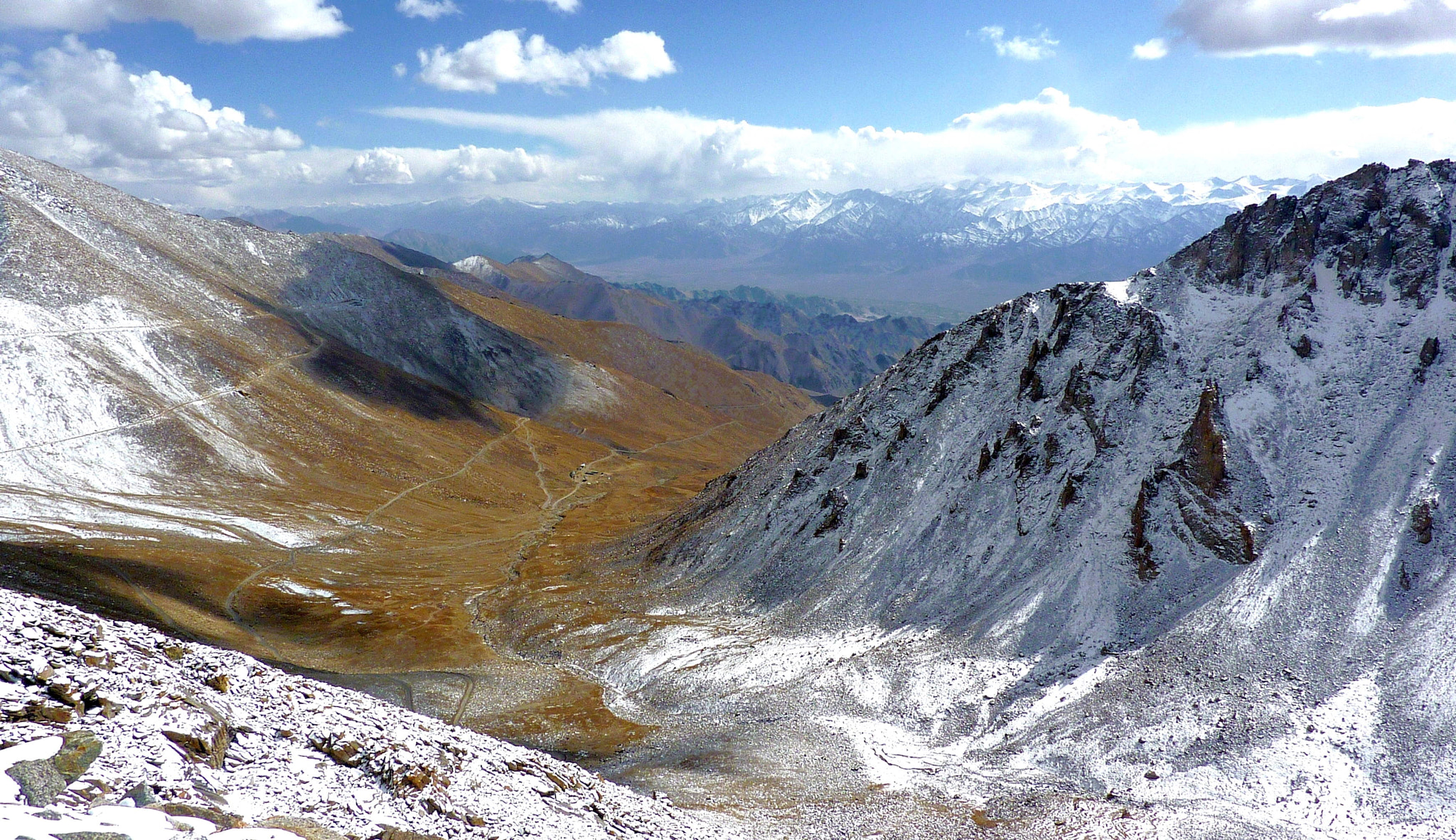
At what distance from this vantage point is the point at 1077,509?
6600cm

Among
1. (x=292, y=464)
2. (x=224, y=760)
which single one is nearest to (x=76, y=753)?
(x=224, y=760)

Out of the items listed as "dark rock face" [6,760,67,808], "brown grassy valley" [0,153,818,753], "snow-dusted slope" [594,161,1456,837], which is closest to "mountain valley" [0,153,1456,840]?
"snow-dusted slope" [594,161,1456,837]

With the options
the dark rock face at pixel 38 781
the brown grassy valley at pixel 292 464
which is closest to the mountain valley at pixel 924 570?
the brown grassy valley at pixel 292 464

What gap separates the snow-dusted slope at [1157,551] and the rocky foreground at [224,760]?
86.3ft

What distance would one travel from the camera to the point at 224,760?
25500mm

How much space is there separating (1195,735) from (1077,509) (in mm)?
24089

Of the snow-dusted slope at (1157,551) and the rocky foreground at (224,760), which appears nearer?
the rocky foreground at (224,760)

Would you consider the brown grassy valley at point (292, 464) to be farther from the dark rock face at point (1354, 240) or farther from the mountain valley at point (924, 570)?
the dark rock face at point (1354, 240)

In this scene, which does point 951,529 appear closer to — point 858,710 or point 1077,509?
point 1077,509

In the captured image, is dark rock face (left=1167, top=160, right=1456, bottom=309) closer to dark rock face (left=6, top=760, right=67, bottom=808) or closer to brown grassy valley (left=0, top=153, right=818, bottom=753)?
brown grassy valley (left=0, top=153, right=818, bottom=753)

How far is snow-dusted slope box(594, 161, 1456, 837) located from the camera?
1727 inches

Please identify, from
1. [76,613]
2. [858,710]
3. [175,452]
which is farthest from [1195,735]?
[175,452]

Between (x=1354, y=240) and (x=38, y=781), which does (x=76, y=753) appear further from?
(x=1354, y=240)

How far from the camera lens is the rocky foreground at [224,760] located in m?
21.5
